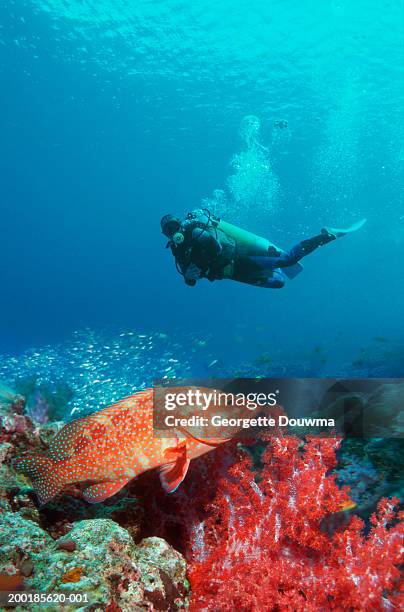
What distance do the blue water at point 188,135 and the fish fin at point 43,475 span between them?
12298 millimetres

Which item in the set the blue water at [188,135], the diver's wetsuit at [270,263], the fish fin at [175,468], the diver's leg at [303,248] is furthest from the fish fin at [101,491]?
the blue water at [188,135]

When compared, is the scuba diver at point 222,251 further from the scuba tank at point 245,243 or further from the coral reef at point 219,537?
the coral reef at point 219,537

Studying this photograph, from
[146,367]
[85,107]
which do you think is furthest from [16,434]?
[85,107]

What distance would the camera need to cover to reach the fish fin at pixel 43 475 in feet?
8.13

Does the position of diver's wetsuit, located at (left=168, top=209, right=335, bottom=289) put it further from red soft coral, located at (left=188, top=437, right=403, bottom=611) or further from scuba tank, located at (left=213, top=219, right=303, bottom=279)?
red soft coral, located at (left=188, top=437, right=403, bottom=611)

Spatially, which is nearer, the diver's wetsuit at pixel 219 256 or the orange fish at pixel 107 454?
the orange fish at pixel 107 454

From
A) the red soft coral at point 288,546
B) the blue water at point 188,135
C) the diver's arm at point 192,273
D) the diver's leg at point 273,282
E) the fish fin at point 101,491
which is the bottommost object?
the red soft coral at point 288,546

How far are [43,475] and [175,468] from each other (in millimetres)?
998

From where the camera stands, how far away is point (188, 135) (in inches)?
1766

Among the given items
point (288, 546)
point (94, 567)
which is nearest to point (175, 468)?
point (94, 567)

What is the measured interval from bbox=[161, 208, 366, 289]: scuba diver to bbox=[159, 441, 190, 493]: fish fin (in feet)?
13.9

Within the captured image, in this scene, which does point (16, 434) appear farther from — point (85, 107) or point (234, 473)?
point (85, 107)

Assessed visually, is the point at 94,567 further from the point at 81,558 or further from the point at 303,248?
the point at 303,248

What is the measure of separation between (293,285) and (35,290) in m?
93.4
